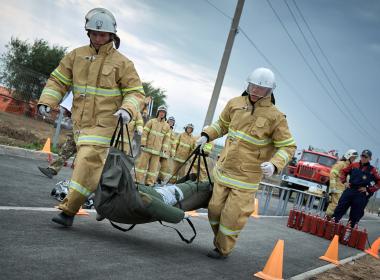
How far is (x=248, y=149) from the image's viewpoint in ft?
19.4

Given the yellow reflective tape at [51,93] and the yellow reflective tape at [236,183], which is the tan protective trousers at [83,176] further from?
the yellow reflective tape at [236,183]

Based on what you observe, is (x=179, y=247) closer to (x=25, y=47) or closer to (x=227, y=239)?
(x=227, y=239)

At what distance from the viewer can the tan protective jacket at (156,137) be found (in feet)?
44.5

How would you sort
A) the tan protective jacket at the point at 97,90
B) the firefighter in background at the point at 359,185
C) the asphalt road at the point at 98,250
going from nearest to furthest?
the asphalt road at the point at 98,250 → the tan protective jacket at the point at 97,90 → the firefighter in background at the point at 359,185

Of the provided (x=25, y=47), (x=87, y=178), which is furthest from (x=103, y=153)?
(x=25, y=47)

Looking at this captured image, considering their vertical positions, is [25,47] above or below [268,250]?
above

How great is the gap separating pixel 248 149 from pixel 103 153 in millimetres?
1781

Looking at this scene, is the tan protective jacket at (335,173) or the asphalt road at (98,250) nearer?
the asphalt road at (98,250)

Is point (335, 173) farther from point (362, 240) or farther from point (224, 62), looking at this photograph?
point (224, 62)

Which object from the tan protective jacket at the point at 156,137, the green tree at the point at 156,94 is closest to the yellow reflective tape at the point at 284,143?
the tan protective jacket at the point at 156,137

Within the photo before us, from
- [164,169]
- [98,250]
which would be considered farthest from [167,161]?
[98,250]

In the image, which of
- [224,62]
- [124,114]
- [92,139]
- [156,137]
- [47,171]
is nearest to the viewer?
[124,114]

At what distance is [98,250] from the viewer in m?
4.67

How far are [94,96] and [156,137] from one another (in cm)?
839
